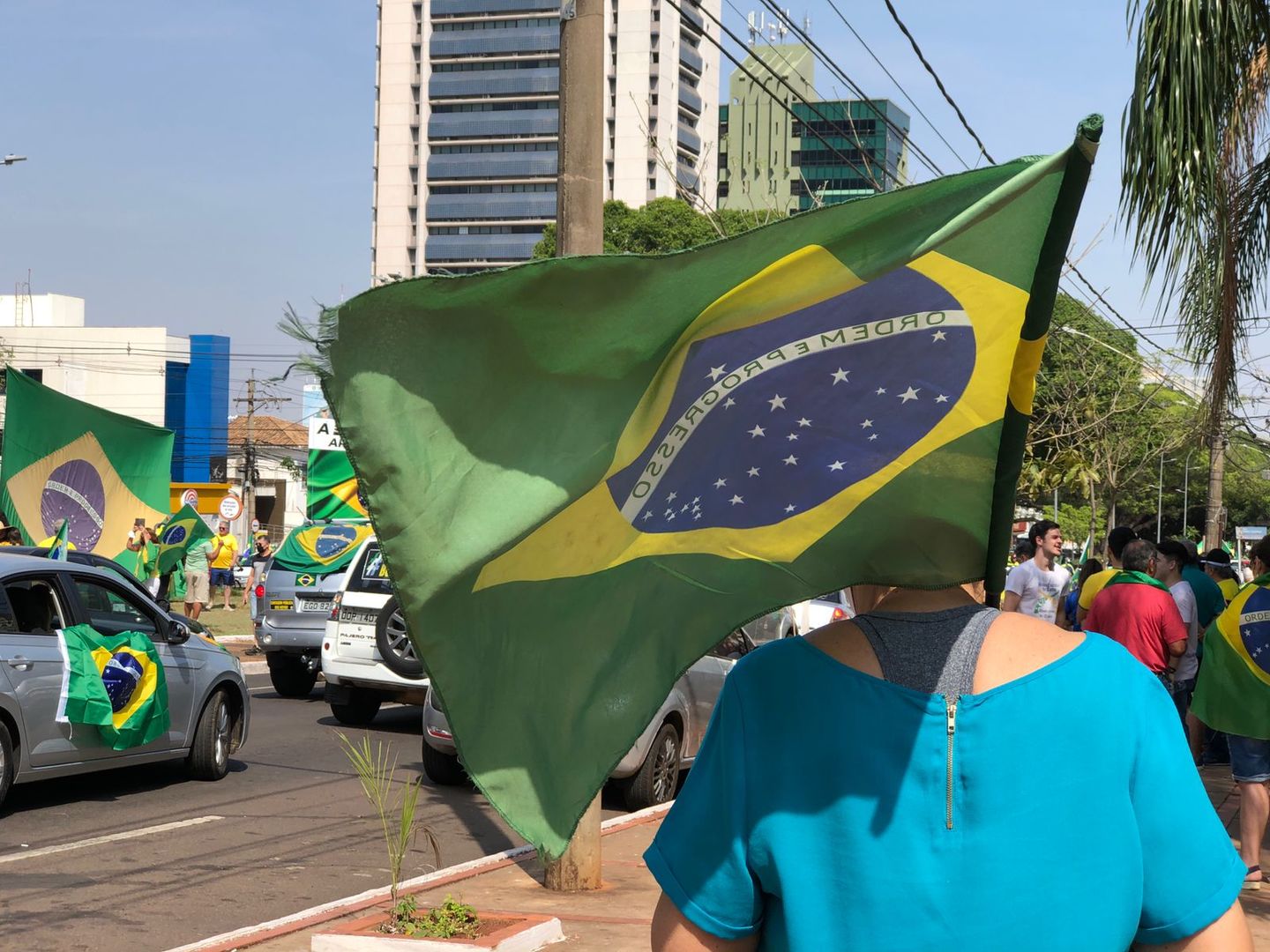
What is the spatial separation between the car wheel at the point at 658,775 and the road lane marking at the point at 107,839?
296cm

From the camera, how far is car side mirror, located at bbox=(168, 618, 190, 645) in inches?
445

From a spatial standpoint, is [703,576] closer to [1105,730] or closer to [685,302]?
[685,302]

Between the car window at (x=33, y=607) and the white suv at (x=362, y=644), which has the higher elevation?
the car window at (x=33, y=607)

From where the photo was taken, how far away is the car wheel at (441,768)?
460 inches

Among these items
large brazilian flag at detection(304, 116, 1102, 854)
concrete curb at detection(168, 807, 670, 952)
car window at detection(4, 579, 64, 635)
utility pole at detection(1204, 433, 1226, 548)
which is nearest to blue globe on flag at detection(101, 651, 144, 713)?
car window at detection(4, 579, 64, 635)

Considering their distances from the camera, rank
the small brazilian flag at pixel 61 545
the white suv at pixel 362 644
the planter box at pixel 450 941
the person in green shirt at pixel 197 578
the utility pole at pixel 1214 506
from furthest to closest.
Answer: the person in green shirt at pixel 197 578, the utility pole at pixel 1214 506, the white suv at pixel 362 644, the small brazilian flag at pixel 61 545, the planter box at pixel 450 941

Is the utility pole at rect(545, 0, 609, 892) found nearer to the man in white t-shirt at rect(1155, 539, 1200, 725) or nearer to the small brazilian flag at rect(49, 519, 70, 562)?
the man in white t-shirt at rect(1155, 539, 1200, 725)

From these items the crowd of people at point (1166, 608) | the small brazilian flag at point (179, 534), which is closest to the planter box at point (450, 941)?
the crowd of people at point (1166, 608)

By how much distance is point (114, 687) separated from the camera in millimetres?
10453

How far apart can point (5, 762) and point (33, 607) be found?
3.63 ft

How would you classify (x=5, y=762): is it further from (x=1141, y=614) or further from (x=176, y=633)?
(x=1141, y=614)

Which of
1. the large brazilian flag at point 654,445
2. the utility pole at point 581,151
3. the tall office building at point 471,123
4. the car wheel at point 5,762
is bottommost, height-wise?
the car wheel at point 5,762

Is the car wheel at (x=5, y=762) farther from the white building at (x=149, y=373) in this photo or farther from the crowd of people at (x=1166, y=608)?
the white building at (x=149, y=373)

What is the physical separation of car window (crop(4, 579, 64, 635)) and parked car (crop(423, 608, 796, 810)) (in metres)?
2.77
